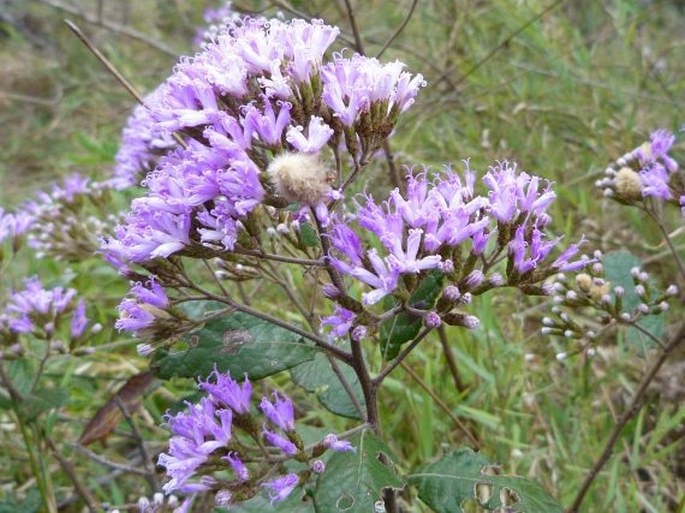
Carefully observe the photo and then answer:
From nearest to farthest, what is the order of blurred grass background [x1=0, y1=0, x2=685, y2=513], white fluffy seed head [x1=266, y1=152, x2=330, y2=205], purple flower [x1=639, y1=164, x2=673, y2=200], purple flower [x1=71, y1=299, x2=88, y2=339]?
1. white fluffy seed head [x1=266, y1=152, x2=330, y2=205]
2. purple flower [x1=639, y1=164, x2=673, y2=200]
3. blurred grass background [x1=0, y1=0, x2=685, y2=513]
4. purple flower [x1=71, y1=299, x2=88, y2=339]

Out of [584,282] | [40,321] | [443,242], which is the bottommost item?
[584,282]

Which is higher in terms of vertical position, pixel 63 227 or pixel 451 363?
pixel 63 227

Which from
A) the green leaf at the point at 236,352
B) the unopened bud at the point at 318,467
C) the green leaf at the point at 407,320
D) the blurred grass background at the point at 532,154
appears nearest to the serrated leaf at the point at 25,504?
the blurred grass background at the point at 532,154

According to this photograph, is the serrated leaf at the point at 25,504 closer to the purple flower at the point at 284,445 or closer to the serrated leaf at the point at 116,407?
the serrated leaf at the point at 116,407

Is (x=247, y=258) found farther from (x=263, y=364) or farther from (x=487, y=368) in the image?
(x=487, y=368)

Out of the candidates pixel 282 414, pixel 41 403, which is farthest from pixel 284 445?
pixel 41 403

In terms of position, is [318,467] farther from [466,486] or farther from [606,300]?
[606,300]

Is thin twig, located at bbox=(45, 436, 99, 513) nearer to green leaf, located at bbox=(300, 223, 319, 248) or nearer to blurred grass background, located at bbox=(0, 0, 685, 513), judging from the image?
blurred grass background, located at bbox=(0, 0, 685, 513)

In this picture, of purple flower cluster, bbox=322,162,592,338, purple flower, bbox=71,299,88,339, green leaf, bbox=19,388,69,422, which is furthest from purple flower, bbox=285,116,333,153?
purple flower, bbox=71,299,88,339
